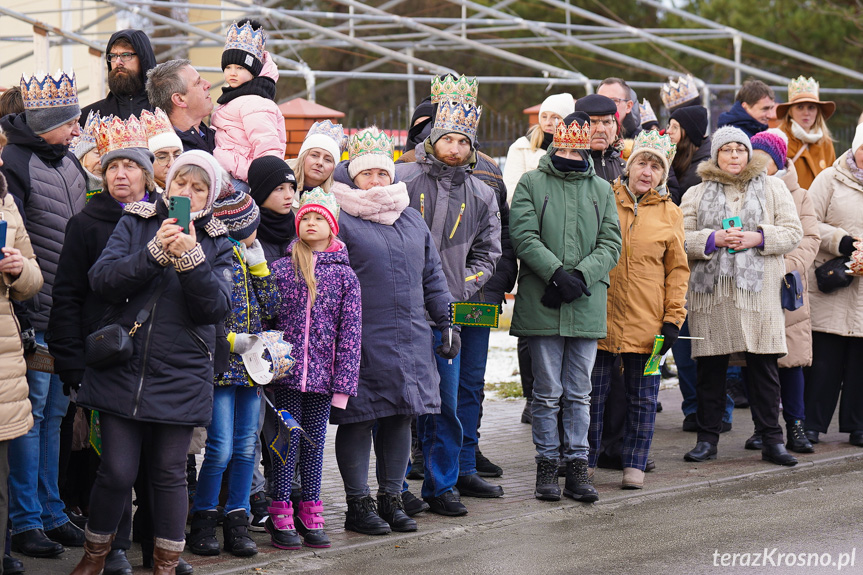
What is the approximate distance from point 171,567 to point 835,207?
5602mm

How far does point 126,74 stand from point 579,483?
11.6ft

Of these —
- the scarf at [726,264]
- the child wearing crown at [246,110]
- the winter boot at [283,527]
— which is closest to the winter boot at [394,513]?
the winter boot at [283,527]

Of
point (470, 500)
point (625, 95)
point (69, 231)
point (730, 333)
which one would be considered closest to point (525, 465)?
point (470, 500)

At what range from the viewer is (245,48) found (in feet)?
21.6

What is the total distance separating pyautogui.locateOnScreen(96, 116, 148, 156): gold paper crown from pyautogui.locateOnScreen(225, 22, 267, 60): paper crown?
1189mm

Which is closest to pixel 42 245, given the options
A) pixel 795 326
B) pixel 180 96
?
pixel 180 96

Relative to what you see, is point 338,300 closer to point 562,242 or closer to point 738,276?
point 562,242

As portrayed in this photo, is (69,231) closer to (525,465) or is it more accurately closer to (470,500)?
(470,500)

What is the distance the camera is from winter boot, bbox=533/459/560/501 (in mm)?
6734

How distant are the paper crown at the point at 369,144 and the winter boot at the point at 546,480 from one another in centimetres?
205

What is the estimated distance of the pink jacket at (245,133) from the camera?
20.7 feet

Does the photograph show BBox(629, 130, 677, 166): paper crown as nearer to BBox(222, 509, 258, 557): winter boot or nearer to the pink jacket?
the pink jacket

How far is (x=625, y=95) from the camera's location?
28.9 ft

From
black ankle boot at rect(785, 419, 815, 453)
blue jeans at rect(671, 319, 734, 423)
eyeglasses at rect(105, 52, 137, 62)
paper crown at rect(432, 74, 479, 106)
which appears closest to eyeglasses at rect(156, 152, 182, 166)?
eyeglasses at rect(105, 52, 137, 62)
